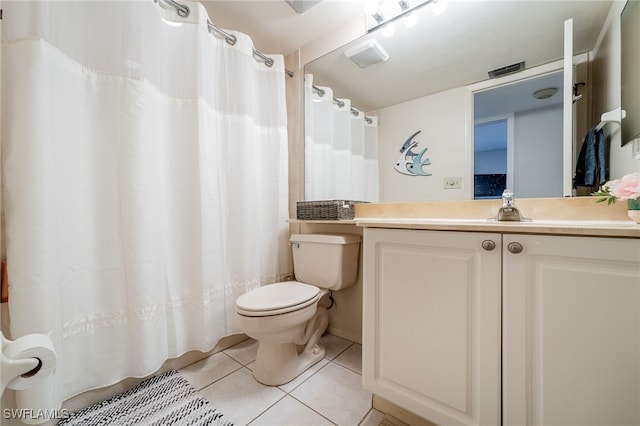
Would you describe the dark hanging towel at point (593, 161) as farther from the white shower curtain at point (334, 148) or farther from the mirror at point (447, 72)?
the white shower curtain at point (334, 148)

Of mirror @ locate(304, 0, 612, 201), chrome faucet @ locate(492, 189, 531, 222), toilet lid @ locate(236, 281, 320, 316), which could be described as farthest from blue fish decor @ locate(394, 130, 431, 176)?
toilet lid @ locate(236, 281, 320, 316)

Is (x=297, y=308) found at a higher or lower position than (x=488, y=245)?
lower

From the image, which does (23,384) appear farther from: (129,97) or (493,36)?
(493,36)

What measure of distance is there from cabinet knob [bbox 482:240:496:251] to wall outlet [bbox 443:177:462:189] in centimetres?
54

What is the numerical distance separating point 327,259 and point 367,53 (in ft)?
4.20

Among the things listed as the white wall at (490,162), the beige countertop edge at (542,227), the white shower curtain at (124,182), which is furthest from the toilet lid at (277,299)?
the white wall at (490,162)

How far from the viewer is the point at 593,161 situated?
3.16 ft

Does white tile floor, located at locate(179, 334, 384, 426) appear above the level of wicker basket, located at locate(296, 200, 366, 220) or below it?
below

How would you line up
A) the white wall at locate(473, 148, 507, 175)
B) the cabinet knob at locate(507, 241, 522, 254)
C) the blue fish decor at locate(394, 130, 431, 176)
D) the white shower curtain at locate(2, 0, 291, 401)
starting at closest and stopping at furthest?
the cabinet knob at locate(507, 241, 522, 254) → the white shower curtain at locate(2, 0, 291, 401) → the white wall at locate(473, 148, 507, 175) → the blue fish decor at locate(394, 130, 431, 176)

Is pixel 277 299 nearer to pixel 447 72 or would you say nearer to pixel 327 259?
pixel 327 259

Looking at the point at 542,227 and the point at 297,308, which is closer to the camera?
the point at 542,227

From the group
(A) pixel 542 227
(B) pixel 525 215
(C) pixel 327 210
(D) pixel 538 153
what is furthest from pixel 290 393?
(D) pixel 538 153

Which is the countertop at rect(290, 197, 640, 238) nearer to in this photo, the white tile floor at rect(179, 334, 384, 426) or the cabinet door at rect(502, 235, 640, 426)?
the cabinet door at rect(502, 235, 640, 426)

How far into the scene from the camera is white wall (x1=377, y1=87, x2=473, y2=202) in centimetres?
124
